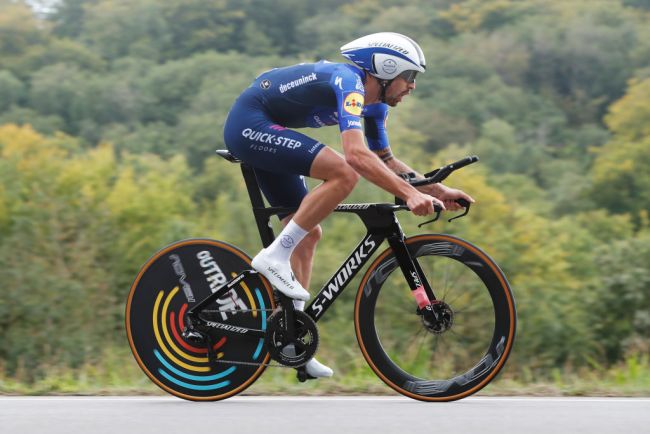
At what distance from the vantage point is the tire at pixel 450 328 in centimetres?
474

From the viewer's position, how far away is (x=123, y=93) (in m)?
87.4

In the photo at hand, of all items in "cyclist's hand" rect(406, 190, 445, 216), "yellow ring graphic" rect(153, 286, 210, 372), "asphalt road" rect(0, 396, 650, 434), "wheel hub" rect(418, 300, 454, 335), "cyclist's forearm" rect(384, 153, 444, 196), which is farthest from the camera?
"yellow ring graphic" rect(153, 286, 210, 372)

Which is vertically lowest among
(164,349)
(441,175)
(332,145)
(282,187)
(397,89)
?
(164,349)

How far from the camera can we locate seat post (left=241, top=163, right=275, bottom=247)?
500 centimetres

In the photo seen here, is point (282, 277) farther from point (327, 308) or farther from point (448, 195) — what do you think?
point (448, 195)

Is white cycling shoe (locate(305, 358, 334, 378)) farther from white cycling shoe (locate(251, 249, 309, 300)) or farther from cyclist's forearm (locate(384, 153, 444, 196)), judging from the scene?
cyclist's forearm (locate(384, 153, 444, 196))

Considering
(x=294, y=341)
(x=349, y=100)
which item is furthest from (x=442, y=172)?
(x=294, y=341)

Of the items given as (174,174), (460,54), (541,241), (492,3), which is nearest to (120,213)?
(174,174)

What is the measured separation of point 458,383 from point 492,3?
11146 centimetres

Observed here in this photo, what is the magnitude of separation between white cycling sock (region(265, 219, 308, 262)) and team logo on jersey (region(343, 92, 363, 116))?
641mm

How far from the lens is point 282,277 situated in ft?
15.9

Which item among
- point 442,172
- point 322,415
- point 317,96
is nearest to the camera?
point 322,415

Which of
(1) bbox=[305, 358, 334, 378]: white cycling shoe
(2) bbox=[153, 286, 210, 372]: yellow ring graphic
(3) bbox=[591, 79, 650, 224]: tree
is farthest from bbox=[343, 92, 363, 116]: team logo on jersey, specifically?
(3) bbox=[591, 79, 650, 224]: tree

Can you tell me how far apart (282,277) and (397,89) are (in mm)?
1070
